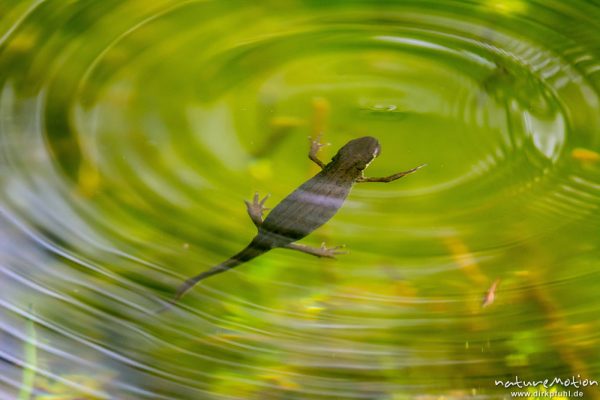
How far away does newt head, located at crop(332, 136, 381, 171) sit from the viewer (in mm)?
3578

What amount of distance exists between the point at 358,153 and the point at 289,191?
47cm

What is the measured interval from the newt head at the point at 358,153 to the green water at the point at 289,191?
0.07m

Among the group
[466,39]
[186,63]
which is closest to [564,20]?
[466,39]

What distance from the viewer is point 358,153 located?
3.62 metres

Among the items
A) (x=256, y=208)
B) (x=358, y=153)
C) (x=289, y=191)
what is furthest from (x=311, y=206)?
(x=358, y=153)

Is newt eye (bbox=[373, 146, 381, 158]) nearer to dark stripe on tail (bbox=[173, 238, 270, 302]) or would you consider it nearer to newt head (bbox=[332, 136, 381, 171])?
newt head (bbox=[332, 136, 381, 171])

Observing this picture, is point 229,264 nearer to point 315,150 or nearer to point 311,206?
point 311,206

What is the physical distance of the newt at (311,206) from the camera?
318 centimetres

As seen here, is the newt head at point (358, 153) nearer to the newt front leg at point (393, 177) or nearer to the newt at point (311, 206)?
the newt at point (311, 206)

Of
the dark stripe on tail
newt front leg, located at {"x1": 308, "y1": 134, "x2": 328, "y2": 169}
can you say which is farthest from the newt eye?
the dark stripe on tail

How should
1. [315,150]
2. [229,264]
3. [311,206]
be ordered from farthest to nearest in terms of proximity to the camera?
[315,150] → [311,206] → [229,264]

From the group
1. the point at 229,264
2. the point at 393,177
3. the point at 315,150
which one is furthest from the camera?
the point at 315,150

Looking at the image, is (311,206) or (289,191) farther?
(289,191)

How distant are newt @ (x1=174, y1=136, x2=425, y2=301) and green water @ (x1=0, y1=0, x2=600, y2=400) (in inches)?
2.2
